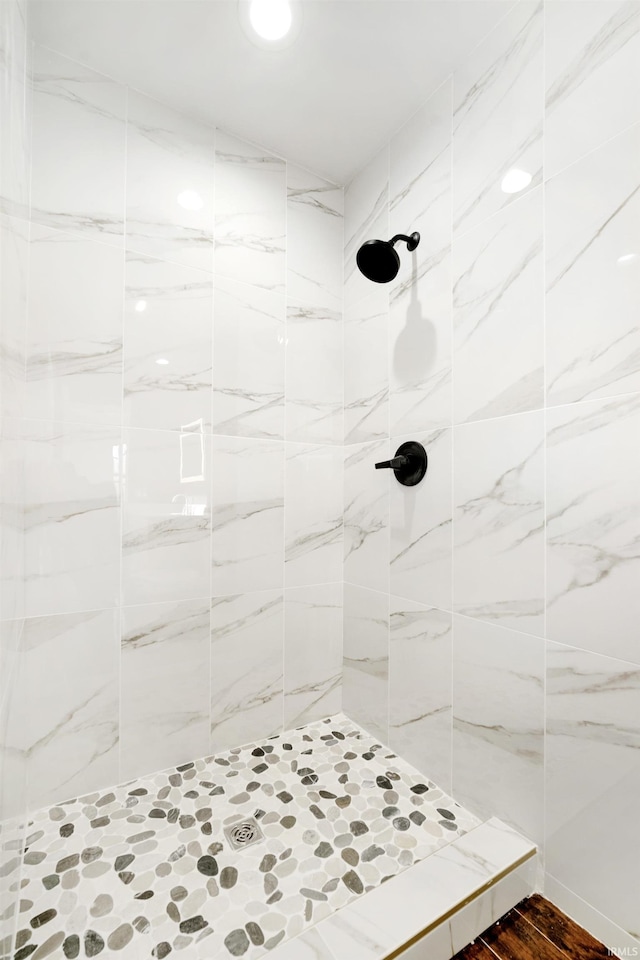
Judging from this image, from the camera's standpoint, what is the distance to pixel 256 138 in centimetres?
156

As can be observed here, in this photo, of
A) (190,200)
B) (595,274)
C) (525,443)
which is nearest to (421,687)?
(525,443)

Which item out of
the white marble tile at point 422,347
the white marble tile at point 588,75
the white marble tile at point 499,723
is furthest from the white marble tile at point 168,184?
the white marble tile at point 499,723

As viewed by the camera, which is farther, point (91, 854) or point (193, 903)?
point (91, 854)

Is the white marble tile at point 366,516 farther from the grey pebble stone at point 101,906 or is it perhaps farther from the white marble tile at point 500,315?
the grey pebble stone at point 101,906

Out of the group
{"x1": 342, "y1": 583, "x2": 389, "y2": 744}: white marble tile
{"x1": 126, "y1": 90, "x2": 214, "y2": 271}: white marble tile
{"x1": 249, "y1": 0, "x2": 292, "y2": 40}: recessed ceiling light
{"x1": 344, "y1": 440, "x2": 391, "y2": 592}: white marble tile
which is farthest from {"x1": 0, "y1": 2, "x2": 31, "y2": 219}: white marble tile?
{"x1": 342, "y1": 583, "x2": 389, "y2": 744}: white marble tile

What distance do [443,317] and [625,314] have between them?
1.68ft

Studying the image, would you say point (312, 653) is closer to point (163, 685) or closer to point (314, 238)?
point (163, 685)

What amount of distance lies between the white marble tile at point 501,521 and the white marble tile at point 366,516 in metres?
0.32

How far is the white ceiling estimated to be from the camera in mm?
1152

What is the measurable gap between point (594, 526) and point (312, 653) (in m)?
1.10

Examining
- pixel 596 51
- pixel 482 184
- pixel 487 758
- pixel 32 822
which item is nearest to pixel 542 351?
pixel 482 184

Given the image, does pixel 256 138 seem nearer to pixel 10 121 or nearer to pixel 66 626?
pixel 10 121

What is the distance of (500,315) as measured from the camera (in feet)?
3.81

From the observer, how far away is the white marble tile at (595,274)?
900mm
